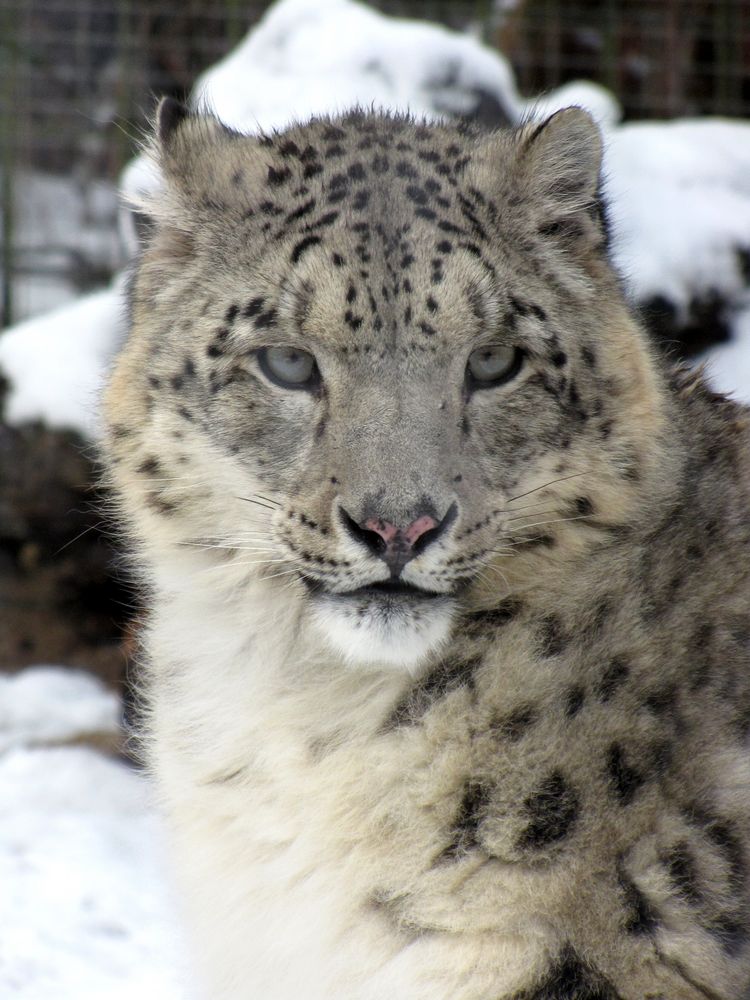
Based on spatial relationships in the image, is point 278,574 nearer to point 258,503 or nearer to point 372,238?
point 258,503

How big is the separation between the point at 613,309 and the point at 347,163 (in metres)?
0.68

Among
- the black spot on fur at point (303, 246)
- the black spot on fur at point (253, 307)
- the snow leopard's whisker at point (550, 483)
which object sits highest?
the black spot on fur at point (303, 246)

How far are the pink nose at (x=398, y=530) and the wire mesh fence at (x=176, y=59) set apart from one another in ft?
23.1

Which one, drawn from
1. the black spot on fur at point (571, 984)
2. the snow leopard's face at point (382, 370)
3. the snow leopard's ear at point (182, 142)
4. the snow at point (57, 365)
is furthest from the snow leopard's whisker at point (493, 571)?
the snow at point (57, 365)

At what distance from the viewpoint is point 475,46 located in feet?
25.0

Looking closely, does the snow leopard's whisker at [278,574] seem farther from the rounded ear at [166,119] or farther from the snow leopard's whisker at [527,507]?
the rounded ear at [166,119]

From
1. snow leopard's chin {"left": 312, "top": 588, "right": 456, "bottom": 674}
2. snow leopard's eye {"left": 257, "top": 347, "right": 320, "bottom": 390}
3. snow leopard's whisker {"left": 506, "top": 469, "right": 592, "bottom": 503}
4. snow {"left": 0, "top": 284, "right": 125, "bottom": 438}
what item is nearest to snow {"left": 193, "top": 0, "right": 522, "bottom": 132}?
snow {"left": 0, "top": 284, "right": 125, "bottom": 438}

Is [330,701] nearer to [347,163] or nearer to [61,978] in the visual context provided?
[347,163]

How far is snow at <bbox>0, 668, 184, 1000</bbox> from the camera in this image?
167 inches

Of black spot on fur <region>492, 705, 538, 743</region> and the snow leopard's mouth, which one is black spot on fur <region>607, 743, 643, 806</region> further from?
the snow leopard's mouth

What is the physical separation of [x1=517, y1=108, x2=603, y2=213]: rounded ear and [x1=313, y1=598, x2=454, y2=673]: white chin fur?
101 centimetres


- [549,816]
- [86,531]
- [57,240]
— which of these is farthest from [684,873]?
[57,240]

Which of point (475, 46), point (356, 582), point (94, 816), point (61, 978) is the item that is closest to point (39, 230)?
point (475, 46)

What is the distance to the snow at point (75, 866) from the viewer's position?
4.25 m
